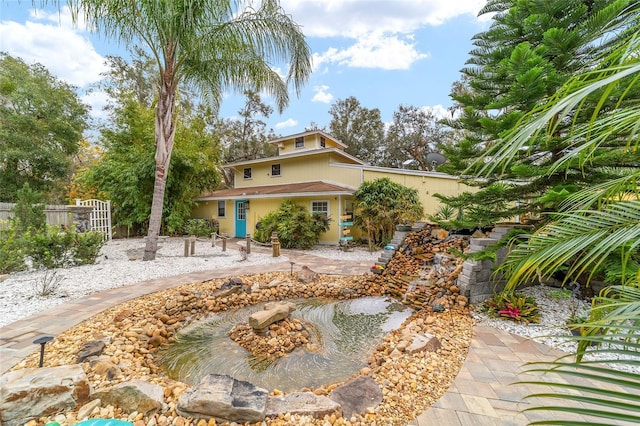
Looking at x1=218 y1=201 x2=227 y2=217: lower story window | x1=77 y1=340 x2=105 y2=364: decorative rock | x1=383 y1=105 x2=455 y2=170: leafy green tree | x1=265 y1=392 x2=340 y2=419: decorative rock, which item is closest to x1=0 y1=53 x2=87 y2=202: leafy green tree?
x1=218 y1=201 x2=227 y2=217: lower story window

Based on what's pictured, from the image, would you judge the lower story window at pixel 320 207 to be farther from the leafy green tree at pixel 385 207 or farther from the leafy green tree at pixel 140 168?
the leafy green tree at pixel 140 168

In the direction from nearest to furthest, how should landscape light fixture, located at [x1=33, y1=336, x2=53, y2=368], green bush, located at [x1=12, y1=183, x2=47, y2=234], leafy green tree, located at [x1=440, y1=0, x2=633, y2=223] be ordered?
landscape light fixture, located at [x1=33, y1=336, x2=53, y2=368], leafy green tree, located at [x1=440, y1=0, x2=633, y2=223], green bush, located at [x1=12, y1=183, x2=47, y2=234]

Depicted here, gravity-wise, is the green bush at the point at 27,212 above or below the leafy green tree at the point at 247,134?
below

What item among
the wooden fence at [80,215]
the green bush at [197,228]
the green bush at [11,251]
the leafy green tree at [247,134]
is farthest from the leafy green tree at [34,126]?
the leafy green tree at [247,134]

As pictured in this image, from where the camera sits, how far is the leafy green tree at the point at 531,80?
329cm

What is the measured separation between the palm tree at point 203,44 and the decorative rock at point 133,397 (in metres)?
5.25

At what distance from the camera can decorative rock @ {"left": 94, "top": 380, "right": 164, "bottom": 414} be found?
2.04 meters

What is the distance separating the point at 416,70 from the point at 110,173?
12080mm

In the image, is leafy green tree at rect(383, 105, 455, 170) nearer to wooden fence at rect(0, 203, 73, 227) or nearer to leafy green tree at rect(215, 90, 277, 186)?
leafy green tree at rect(215, 90, 277, 186)

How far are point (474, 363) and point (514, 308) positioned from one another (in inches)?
56.1

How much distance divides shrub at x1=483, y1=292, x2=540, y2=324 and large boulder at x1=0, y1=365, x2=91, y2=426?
13.8ft

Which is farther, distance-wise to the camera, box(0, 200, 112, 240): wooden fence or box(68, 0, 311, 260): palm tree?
box(0, 200, 112, 240): wooden fence

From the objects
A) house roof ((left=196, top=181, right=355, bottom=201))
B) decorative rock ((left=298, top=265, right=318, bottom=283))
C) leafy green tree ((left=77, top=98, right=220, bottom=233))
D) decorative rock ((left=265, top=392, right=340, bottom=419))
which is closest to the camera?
decorative rock ((left=265, top=392, right=340, bottom=419))

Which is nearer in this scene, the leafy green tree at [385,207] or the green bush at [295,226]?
the leafy green tree at [385,207]
